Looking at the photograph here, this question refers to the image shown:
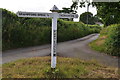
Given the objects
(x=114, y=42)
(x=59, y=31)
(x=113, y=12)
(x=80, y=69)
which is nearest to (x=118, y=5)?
(x=113, y=12)

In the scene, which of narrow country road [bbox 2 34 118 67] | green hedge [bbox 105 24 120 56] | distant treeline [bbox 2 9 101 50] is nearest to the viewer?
narrow country road [bbox 2 34 118 67]

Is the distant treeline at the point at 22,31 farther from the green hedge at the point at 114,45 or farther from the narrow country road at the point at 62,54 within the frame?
the green hedge at the point at 114,45

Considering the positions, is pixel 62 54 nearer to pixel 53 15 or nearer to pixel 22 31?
pixel 22 31

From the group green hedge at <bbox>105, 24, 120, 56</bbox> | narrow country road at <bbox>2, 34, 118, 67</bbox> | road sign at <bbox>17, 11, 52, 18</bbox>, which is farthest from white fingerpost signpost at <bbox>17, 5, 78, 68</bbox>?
green hedge at <bbox>105, 24, 120, 56</bbox>

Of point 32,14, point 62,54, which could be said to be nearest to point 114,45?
point 62,54

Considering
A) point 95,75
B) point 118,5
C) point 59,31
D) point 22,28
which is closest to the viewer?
point 95,75

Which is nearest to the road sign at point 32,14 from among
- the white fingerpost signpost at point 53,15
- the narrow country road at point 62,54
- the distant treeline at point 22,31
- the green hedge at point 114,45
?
the white fingerpost signpost at point 53,15

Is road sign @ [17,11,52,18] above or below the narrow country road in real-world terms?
above

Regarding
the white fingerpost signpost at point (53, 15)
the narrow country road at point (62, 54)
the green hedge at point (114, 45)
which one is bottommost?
the narrow country road at point (62, 54)

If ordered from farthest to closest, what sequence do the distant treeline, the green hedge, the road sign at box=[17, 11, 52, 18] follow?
the distant treeline < the green hedge < the road sign at box=[17, 11, 52, 18]

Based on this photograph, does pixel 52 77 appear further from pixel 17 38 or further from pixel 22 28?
pixel 22 28

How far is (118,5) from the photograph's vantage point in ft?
35.2

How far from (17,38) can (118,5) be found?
7438 mm

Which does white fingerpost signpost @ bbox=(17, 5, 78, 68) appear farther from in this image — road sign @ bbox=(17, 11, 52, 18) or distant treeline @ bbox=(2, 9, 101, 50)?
distant treeline @ bbox=(2, 9, 101, 50)
